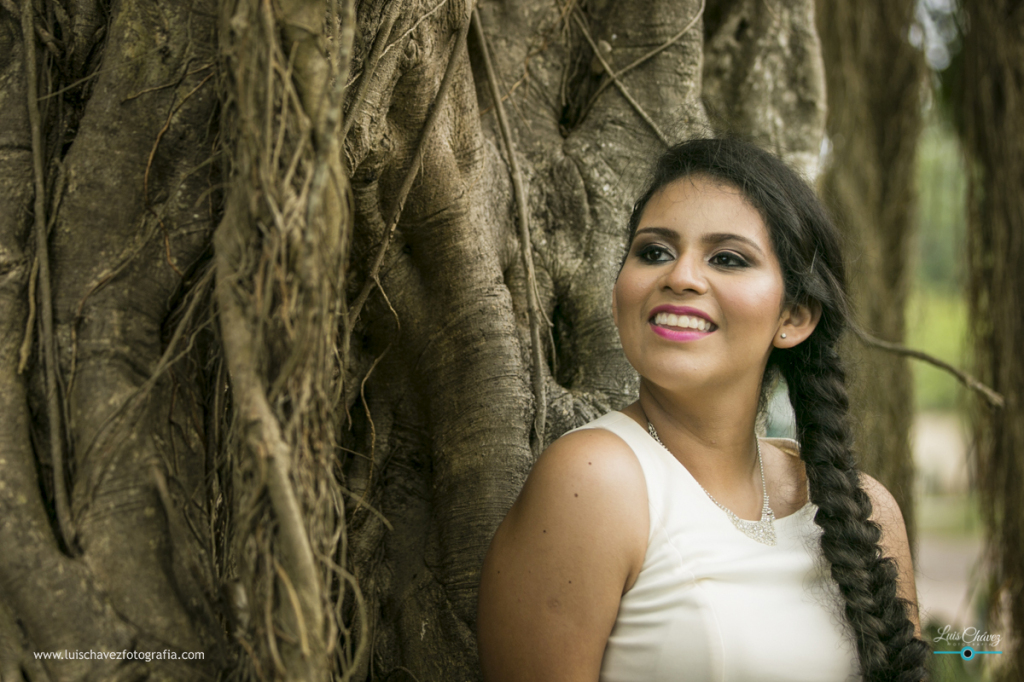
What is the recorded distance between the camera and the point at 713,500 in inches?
62.8

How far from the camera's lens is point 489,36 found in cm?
228

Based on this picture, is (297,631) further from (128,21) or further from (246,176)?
(128,21)

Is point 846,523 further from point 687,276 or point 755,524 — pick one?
point 687,276

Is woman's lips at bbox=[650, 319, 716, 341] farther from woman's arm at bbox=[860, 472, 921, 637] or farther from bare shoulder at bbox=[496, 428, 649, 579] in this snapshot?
woman's arm at bbox=[860, 472, 921, 637]

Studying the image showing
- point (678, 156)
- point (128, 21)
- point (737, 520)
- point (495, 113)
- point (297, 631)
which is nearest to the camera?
point (297, 631)

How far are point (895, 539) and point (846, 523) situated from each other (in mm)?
239

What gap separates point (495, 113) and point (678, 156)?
2.02 ft

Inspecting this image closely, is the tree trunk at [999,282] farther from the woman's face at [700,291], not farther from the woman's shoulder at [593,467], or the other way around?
the woman's shoulder at [593,467]

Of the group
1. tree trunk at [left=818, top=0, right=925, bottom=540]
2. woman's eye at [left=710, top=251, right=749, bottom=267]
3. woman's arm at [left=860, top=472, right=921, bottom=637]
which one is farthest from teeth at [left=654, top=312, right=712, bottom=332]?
tree trunk at [left=818, top=0, right=925, bottom=540]

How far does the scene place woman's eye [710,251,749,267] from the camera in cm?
159

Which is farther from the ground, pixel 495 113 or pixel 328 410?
pixel 495 113

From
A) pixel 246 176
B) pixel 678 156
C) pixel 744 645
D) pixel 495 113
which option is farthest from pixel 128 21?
pixel 744 645
